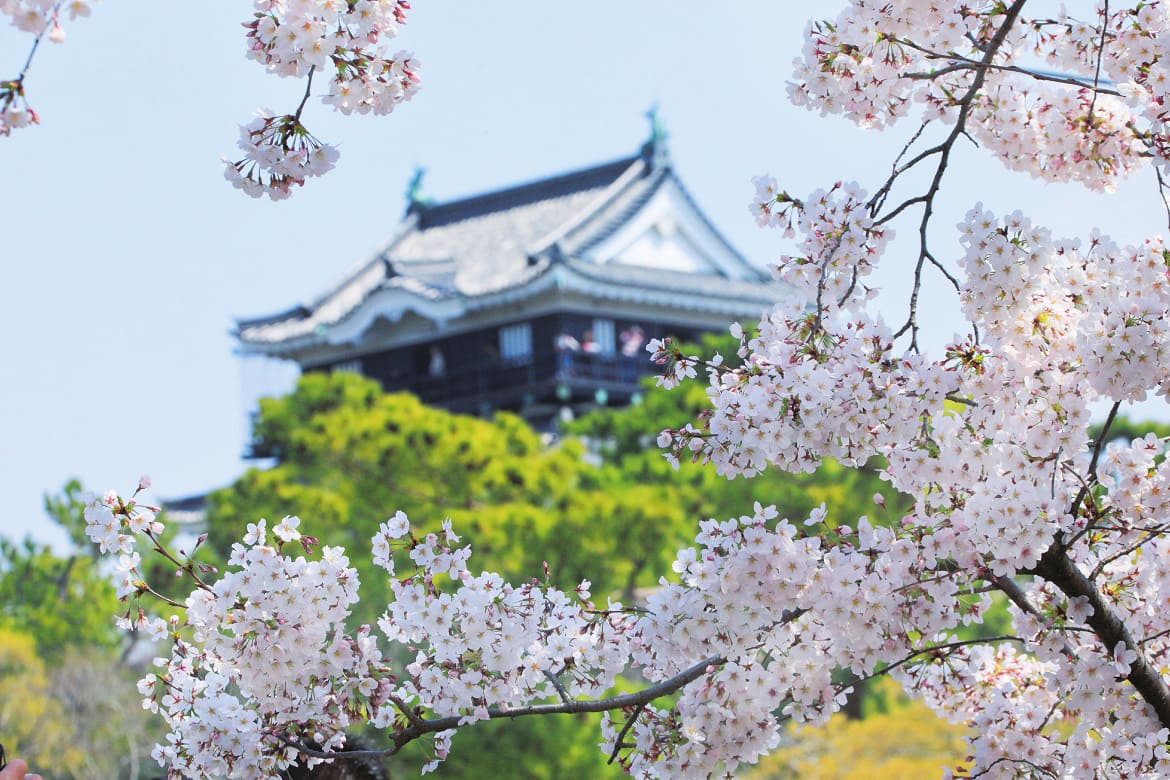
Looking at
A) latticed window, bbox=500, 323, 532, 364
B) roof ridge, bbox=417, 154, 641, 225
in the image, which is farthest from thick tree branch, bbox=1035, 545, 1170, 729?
roof ridge, bbox=417, 154, 641, 225

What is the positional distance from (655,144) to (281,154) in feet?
77.9

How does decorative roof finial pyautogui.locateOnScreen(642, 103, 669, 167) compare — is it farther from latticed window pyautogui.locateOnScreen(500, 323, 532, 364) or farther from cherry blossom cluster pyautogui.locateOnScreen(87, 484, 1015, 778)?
cherry blossom cluster pyautogui.locateOnScreen(87, 484, 1015, 778)

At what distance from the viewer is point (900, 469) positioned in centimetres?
371

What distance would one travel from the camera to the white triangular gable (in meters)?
Answer: 26.2

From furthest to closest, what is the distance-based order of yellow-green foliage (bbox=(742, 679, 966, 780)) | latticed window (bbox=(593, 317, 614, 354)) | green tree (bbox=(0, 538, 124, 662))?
latticed window (bbox=(593, 317, 614, 354)) < green tree (bbox=(0, 538, 124, 662)) < yellow-green foliage (bbox=(742, 679, 966, 780))

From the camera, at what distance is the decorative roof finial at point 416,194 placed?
99.6ft

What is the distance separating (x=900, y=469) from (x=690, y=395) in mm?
14615

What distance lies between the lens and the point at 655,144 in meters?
26.7

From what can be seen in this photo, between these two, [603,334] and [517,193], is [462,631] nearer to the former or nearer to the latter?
[603,334]

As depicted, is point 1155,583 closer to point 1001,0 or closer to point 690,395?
point 1001,0

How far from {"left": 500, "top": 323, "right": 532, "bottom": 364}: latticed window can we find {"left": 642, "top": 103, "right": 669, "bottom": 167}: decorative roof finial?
4379 millimetres

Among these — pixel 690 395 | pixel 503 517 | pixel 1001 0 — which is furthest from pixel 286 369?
pixel 1001 0

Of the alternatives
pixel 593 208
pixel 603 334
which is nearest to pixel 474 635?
pixel 603 334

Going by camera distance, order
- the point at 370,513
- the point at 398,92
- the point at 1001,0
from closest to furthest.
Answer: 1. the point at 398,92
2. the point at 1001,0
3. the point at 370,513
